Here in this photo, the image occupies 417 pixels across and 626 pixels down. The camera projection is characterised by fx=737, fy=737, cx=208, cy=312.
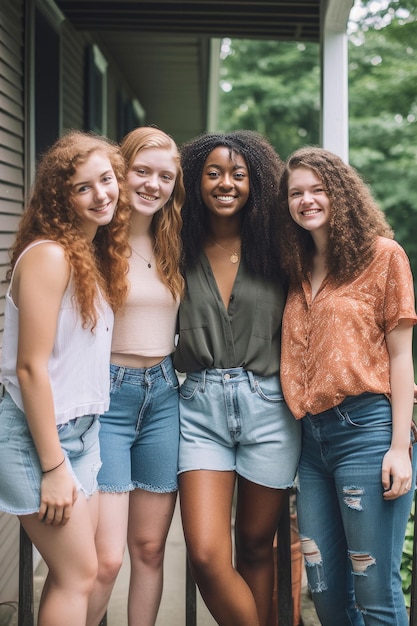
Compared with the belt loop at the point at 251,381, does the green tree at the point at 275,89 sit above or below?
above

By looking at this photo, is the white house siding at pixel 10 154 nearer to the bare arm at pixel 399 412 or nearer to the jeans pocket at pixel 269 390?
the jeans pocket at pixel 269 390

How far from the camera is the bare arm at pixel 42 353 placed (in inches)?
75.0

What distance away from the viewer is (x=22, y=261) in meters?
1.94

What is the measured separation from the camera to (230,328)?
2.50 meters

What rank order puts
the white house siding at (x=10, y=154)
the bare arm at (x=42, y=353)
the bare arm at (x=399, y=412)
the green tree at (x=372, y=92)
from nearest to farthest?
the bare arm at (x=42, y=353), the bare arm at (x=399, y=412), the white house siding at (x=10, y=154), the green tree at (x=372, y=92)

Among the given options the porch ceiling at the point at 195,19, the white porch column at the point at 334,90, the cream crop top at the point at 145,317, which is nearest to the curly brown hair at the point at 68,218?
the cream crop top at the point at 145,317

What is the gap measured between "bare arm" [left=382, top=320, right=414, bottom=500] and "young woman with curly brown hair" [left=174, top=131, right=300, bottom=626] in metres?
0.38

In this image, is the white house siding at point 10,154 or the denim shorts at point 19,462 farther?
the white house siding at point 10,154

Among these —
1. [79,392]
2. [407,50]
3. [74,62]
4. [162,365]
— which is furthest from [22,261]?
[407,50]

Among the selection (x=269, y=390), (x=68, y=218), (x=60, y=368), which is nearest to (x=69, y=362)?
(x=60, y=368)

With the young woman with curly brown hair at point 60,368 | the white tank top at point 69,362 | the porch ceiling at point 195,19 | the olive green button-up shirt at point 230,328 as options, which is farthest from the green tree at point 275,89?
the white tank top at point 69,362

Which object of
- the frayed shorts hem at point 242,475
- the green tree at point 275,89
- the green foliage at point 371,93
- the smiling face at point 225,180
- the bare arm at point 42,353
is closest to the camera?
the bare arm at point 42,353

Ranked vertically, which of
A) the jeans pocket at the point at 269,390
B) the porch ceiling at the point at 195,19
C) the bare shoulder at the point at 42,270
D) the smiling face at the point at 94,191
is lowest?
the jeans pocket at the point at 269,390

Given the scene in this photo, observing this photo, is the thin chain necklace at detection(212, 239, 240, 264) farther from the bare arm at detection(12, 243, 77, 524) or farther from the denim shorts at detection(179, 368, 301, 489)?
the bare arm at detection(12, 243, 77, 524)
